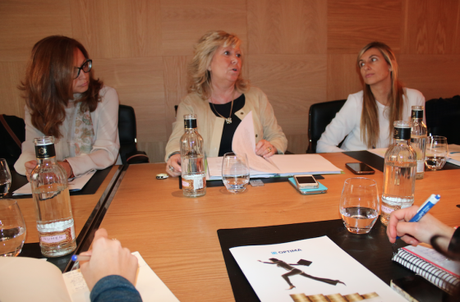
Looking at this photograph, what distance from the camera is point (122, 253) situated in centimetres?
68

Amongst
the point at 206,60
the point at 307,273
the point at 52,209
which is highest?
the point at 206,60

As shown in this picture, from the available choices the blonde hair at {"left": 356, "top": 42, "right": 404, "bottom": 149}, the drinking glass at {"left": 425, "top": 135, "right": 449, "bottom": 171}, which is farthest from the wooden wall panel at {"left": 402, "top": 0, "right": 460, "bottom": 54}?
the drinking glass at {"left": 425, "top": 135, "right": 449, "bottom": 171}

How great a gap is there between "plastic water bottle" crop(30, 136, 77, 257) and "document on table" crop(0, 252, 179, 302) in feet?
0.42

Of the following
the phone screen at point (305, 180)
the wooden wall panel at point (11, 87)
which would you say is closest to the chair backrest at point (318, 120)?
the phone screen at point (305, 180)

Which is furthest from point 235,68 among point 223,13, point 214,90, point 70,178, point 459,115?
point 459,115

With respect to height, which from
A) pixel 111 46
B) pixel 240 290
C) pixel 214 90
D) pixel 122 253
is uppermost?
pixel 111 46

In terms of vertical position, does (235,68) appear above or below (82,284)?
above

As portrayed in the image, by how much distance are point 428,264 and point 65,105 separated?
1.99 meters

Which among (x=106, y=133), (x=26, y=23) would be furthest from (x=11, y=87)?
(x=106, y=133)

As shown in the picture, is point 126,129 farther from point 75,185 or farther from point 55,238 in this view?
point 55,238

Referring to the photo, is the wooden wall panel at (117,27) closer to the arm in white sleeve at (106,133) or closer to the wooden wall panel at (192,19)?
the wooden wall panel at (192,19)

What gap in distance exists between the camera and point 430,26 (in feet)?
11.5

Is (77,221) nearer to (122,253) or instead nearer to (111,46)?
(122,253)

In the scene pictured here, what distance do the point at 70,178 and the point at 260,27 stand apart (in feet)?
7.59
